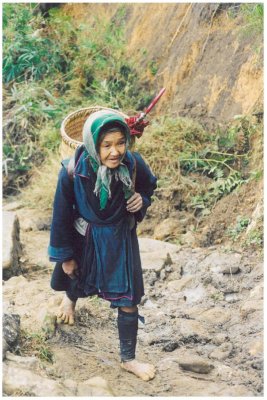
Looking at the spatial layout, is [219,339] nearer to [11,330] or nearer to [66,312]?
[66,312]

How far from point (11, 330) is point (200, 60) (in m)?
4.00

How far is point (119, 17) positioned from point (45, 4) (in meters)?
1.09

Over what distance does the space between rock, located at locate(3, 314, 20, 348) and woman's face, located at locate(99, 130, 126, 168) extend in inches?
38.4

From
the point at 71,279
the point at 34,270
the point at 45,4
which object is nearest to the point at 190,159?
the point at 34,270

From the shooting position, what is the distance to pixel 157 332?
4.16 m

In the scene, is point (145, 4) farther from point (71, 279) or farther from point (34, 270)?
point (71, 279)

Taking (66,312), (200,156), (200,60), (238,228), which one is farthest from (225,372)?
(200,60)

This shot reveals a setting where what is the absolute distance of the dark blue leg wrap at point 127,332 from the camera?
3533mm

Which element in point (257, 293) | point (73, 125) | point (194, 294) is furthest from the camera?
point (73, 125)

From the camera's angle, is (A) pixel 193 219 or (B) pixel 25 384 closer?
(B) pixel 25 384

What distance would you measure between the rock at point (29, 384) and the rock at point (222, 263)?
1.84 m

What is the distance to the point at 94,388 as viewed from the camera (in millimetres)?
3256

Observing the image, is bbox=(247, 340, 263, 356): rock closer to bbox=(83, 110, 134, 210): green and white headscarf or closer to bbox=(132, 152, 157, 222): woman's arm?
bbox=(132, 152, 157, 222): woman's arm

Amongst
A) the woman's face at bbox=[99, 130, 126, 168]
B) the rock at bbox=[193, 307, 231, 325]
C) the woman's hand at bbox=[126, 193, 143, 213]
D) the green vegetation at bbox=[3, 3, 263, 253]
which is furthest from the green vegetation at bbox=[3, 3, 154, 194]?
the woman's face at bbox=[99, 130, 126, 168]
